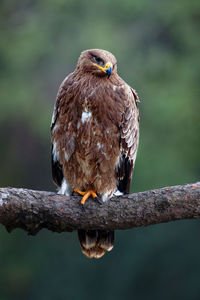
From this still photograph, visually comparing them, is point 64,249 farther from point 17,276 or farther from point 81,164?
point 81,164

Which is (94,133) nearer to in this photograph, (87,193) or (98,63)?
(87,193)

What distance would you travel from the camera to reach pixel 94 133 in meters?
4.29

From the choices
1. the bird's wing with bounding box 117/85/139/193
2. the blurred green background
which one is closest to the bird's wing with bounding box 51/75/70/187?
the bird's wing with bounding box 117/85/139/193

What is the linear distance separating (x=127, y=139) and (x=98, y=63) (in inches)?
25.0

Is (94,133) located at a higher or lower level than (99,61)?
lower

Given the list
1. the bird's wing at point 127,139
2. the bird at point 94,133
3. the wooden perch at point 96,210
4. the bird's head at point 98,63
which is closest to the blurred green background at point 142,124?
the bird's wing at point 127,139

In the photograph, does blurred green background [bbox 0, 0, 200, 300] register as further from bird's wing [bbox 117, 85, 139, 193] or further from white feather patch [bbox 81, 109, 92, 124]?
white feather patch [bbox 81, 109, 92, 124]

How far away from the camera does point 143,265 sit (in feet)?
27.7

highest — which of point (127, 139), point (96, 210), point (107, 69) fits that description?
point (107, 69)

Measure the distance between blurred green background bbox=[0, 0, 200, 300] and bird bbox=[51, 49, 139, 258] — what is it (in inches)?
153

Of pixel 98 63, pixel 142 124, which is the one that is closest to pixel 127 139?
pixel 98 63

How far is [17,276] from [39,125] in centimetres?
270

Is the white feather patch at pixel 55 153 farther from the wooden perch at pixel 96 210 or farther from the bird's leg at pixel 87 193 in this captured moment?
the wooden perch at pixel 96 210

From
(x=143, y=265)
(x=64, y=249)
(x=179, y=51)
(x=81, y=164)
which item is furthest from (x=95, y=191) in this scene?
(x=179, y=51)
